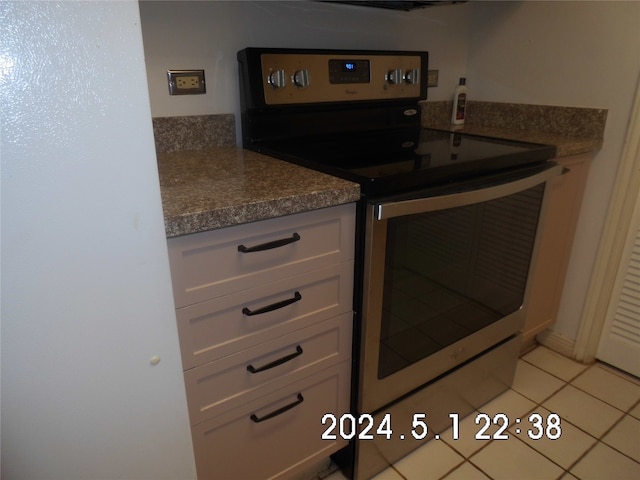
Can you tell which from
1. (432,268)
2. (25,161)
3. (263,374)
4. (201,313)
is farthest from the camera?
(432,268)

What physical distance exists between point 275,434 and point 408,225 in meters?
0.62

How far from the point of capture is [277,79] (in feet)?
4.31

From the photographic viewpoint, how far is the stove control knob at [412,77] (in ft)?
5.28

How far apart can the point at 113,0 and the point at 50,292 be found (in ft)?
1.23

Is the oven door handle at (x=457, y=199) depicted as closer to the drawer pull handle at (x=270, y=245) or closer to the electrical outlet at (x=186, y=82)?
the drawer pull handle at (x=270, y=245)

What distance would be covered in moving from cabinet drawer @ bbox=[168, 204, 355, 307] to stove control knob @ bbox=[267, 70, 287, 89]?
541 mm

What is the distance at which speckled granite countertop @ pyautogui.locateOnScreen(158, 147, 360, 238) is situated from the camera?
0.81 meters

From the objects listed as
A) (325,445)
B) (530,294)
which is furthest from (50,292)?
(530,294)

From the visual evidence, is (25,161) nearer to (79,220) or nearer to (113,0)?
(79,220)

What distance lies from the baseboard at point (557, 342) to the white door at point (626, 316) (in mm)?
102

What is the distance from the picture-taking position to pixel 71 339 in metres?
0.61

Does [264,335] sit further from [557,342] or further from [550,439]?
[557,342]

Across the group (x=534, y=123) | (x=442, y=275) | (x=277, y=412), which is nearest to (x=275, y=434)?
(x=277, y=412)

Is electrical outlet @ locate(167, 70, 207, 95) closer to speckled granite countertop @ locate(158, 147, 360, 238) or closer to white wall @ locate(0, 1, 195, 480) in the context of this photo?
speckled granite countertop @ locate(158, 147, 360, 238)
